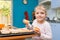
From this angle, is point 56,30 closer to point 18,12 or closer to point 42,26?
point 18,12

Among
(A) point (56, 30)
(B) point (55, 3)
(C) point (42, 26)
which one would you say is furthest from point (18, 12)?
(C) point (42, 26)

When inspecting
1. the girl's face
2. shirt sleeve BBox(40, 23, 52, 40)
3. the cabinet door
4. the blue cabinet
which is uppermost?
Answer: the cabinet door

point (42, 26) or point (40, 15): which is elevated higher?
point (40, 15)

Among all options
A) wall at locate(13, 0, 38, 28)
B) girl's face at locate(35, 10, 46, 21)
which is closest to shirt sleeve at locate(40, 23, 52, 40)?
girl's face at locate(35, 10, 46, 21)

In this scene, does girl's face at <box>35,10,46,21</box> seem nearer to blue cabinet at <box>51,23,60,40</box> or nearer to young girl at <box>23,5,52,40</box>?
young girl at <box>23,5,52,40</box>

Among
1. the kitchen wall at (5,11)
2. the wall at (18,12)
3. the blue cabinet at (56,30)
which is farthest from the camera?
the kitchen wall at (5,11)

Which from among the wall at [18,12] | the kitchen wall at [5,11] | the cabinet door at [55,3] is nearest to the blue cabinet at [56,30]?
the cabinet door at [55,3]

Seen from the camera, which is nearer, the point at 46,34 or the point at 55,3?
the point at 46,34

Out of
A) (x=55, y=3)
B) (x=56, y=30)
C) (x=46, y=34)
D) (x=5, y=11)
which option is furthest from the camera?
(x=5, y=11)

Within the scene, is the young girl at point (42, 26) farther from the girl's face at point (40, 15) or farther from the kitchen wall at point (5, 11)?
the kitchen wall at point (5, 11)

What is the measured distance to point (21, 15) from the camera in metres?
3.83

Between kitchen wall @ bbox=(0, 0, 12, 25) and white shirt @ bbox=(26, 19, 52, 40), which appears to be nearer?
white shirt @ bbox=(26, 19, 52, 40)

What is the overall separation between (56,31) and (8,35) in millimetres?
2155

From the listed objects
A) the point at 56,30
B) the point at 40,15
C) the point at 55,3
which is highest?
the point at 55,3
